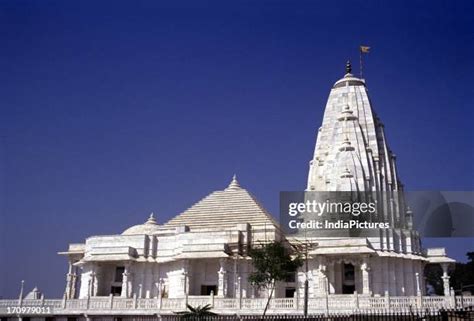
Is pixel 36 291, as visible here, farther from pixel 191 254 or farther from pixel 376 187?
pixel 376 187

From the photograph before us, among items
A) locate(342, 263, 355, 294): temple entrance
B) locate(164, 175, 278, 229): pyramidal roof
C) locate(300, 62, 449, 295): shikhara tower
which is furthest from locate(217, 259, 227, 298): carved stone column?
locate(342, 263, 355, 294): temple entrance

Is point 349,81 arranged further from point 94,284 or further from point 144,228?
point 94,284

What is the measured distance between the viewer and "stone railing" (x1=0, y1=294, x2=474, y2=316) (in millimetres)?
32062

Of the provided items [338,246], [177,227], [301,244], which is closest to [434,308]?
[338,246]

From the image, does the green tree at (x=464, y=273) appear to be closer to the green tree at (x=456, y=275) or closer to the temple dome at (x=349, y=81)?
the green tree at (x=456, y=275)

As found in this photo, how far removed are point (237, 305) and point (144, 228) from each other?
18278 mm

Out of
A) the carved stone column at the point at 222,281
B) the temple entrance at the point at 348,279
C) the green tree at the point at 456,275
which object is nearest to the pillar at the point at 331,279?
the temple entrance at the point at 348,279

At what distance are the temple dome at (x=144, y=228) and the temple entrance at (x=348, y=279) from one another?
1599 cm

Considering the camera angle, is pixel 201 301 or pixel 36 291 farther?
pixel 36 291

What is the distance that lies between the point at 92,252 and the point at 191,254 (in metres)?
8.72

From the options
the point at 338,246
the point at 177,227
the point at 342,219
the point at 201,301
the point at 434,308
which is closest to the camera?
the point at 434,308

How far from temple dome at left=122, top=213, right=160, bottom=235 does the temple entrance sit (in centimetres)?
1599

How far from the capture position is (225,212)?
150 feet

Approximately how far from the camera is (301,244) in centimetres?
4081
